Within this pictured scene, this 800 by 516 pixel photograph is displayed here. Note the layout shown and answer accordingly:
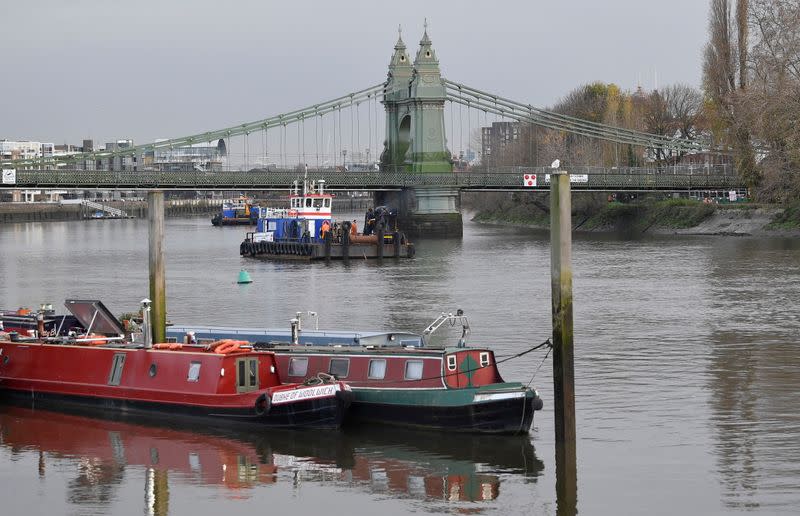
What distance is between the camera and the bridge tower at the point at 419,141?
102062mm

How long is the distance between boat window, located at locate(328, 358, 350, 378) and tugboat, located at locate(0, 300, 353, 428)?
56cm

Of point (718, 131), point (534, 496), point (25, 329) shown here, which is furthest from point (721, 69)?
point (534, 496)

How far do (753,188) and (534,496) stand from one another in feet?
229

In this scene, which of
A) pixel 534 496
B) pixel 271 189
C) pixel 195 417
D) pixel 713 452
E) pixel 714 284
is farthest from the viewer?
pixel 271 189

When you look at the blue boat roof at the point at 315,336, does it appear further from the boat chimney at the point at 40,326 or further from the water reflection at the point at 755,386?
the water reflection at the point at 755,386

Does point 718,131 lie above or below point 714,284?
above

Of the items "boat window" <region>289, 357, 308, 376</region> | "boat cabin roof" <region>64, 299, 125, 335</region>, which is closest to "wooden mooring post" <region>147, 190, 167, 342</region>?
"boat cabin roof" <region>64, 299, 125, 335</region>

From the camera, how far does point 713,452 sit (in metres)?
22.7

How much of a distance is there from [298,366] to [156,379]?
2799mm

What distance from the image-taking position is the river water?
20547 millimetres

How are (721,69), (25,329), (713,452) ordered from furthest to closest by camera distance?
(721,69) → (25,329) → (713,452)

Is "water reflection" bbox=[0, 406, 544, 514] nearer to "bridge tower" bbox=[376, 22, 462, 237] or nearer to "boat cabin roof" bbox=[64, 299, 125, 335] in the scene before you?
"boat cabin roof" bbox=[64, 299, 125, 335]

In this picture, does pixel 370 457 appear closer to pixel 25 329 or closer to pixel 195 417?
pixel 195 417

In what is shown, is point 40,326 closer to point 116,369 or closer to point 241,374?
point 116,369
